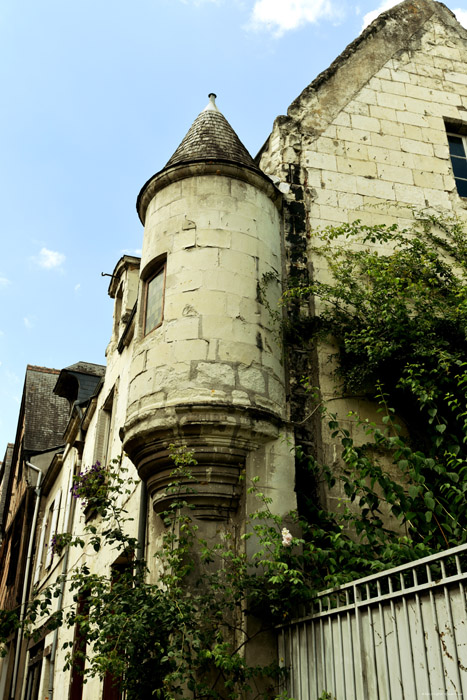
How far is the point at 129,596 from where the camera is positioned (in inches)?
185

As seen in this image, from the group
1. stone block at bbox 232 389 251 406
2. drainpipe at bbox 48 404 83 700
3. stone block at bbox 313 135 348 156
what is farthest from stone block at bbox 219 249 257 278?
drainpipe at bbox 48 404 83 700

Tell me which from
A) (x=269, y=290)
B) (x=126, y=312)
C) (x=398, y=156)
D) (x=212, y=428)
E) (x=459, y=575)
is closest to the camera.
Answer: (x=459, y=575)

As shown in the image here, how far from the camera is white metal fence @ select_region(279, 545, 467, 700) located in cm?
331

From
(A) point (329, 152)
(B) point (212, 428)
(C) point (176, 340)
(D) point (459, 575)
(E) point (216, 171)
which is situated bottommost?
(D) point (459, 575)

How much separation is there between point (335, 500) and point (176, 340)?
6.43ft

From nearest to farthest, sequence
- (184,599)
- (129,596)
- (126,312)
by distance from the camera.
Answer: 1. (129,596)
2. (184,599)
3. (126,312)

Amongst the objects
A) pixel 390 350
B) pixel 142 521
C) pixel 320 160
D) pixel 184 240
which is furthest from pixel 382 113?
pixel 142 521

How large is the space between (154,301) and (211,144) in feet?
5.88

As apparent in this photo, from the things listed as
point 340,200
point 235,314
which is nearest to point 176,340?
point 235,314

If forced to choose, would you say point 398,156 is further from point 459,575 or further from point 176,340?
point 459,575

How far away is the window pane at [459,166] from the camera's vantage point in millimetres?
8727

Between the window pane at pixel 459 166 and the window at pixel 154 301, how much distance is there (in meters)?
4.20

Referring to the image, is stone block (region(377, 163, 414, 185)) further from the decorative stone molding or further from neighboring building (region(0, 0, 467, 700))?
the decorative stone molding

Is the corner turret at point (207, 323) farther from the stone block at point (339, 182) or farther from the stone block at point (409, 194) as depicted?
the stone block at point (409, 194)
